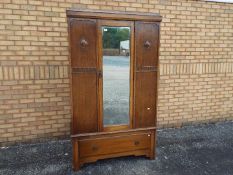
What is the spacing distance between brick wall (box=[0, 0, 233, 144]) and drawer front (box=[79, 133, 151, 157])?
102 cm

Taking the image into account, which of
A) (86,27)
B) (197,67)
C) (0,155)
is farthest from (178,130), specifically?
(0,155)

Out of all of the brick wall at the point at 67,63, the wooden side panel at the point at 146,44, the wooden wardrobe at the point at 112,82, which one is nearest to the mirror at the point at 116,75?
the wooden wardrobe at the point at 112,82

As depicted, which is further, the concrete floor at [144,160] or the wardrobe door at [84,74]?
the concrete floor at [144,160]

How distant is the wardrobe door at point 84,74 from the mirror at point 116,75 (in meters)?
0.15

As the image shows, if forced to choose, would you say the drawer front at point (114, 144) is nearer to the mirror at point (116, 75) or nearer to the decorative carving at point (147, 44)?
the mirror at point (116, 75)

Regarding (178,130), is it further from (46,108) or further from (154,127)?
(46,108)

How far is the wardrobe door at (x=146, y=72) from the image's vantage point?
3.02m

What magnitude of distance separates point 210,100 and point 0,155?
4.15m

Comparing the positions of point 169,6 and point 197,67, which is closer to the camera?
point 169,6

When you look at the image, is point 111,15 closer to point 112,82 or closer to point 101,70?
point 101,70

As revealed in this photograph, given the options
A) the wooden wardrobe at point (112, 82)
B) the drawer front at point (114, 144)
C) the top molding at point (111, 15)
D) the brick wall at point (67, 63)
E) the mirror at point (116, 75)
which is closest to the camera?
the top molding at point (111, 15)

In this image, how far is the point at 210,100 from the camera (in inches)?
189

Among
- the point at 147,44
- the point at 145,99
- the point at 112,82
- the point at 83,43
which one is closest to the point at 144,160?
the point at 145,99

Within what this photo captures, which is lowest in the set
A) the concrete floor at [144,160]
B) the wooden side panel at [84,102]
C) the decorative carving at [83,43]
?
the concrete floor at [144,160]
